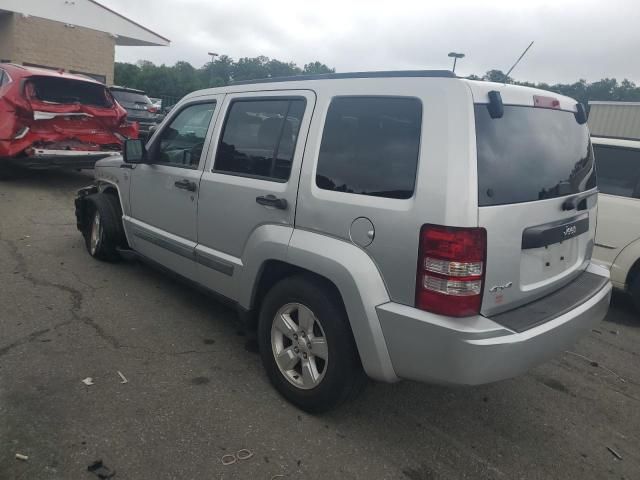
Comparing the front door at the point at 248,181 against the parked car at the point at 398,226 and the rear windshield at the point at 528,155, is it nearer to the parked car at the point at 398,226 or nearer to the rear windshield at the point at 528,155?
the parked car at the point at 398,226

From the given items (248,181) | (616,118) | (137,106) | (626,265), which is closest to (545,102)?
(248,181)

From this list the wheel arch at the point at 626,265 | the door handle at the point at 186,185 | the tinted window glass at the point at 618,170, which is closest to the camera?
the door handle at the point at 186,185

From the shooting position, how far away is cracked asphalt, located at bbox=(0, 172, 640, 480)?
2.53 meters

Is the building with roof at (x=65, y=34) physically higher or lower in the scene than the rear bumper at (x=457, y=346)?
higher

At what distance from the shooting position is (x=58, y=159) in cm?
796

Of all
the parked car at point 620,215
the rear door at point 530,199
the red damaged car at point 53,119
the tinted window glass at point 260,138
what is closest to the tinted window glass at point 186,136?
the tinted window glass at point 260,138

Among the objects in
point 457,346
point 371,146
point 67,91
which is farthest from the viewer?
point 67,91

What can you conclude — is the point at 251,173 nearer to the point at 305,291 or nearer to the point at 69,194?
the point at 305,291

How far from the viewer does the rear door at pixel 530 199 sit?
7.82 ft

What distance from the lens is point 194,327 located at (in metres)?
4.00

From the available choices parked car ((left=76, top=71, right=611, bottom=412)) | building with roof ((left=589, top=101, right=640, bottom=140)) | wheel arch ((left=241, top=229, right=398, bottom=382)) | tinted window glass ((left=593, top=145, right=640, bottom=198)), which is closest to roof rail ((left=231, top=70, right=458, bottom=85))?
parked car ((left=76, top=71, right=611, bottom=412))

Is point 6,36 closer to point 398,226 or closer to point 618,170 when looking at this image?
point 618,170

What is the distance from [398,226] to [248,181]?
1.25 metres

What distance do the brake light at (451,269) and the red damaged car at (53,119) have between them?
24.3ft
